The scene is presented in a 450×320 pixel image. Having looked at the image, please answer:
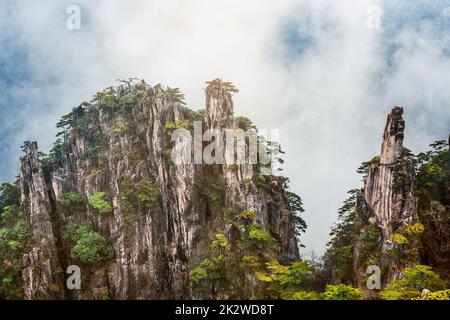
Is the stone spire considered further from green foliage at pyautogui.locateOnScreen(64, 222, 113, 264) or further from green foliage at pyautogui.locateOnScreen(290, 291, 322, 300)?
green foliage at pyautogui.locateOnScreen(64, 222, 113, 264)

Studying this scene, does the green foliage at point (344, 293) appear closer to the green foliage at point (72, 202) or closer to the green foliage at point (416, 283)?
the green foliage at point (416, 283)

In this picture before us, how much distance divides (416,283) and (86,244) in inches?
758

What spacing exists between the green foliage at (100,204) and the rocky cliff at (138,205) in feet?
0.22

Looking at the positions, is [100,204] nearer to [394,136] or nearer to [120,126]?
[120,126]

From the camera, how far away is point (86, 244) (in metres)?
28.0

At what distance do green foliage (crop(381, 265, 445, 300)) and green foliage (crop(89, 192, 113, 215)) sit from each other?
59.1 feet

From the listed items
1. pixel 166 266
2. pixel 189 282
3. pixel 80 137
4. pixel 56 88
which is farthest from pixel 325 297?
pixel 56 88

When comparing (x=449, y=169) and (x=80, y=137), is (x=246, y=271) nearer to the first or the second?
(x=449, y=169)

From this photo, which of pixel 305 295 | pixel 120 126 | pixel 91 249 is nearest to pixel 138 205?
pixel 91 249

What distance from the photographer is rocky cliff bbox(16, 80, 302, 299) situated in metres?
27.5

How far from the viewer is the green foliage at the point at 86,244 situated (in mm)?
27672

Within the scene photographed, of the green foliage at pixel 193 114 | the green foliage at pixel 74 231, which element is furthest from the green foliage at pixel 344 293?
the green foliage at pixel 74 231

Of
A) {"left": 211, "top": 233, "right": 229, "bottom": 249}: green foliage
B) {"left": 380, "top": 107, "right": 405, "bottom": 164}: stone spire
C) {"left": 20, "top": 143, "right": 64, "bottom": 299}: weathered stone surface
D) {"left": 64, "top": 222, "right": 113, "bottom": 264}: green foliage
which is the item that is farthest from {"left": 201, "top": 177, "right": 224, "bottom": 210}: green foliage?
{"left": 380, "top": 107, "right": 405, "bottom": 164}: stone spire
